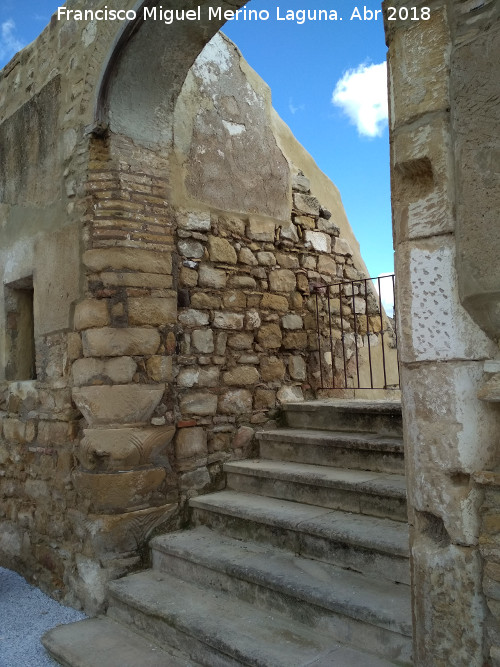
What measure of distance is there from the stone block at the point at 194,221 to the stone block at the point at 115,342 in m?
0.83

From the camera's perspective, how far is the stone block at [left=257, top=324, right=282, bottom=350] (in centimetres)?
446

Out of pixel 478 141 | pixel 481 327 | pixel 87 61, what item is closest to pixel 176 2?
pixel 87 61

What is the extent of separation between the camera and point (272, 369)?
4512mm

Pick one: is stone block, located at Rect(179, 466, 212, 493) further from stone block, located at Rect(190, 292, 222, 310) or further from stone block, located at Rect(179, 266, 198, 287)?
stone block, located at Rect(179, 266, 198, 287)

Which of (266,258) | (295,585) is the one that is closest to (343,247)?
(266,258)

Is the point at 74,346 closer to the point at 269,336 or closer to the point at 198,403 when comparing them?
the point at 198,403

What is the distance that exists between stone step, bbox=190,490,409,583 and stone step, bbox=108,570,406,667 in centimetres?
38

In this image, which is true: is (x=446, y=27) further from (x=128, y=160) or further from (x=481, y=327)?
(x=128, y=160)

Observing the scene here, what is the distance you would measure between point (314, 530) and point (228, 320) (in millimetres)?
1714

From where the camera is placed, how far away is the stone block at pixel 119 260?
362 cm

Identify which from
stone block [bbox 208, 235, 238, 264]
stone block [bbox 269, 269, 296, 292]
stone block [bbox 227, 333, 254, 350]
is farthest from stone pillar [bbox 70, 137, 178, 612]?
stone block [bbox 269, 269, 296, 292]

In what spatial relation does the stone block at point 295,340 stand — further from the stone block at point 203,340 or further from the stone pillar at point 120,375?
the stone pillar at point 120,375

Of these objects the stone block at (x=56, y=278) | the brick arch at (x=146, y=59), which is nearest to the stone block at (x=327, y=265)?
the brick arch at (x=146, y=59)

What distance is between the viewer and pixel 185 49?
3717 millimetres
